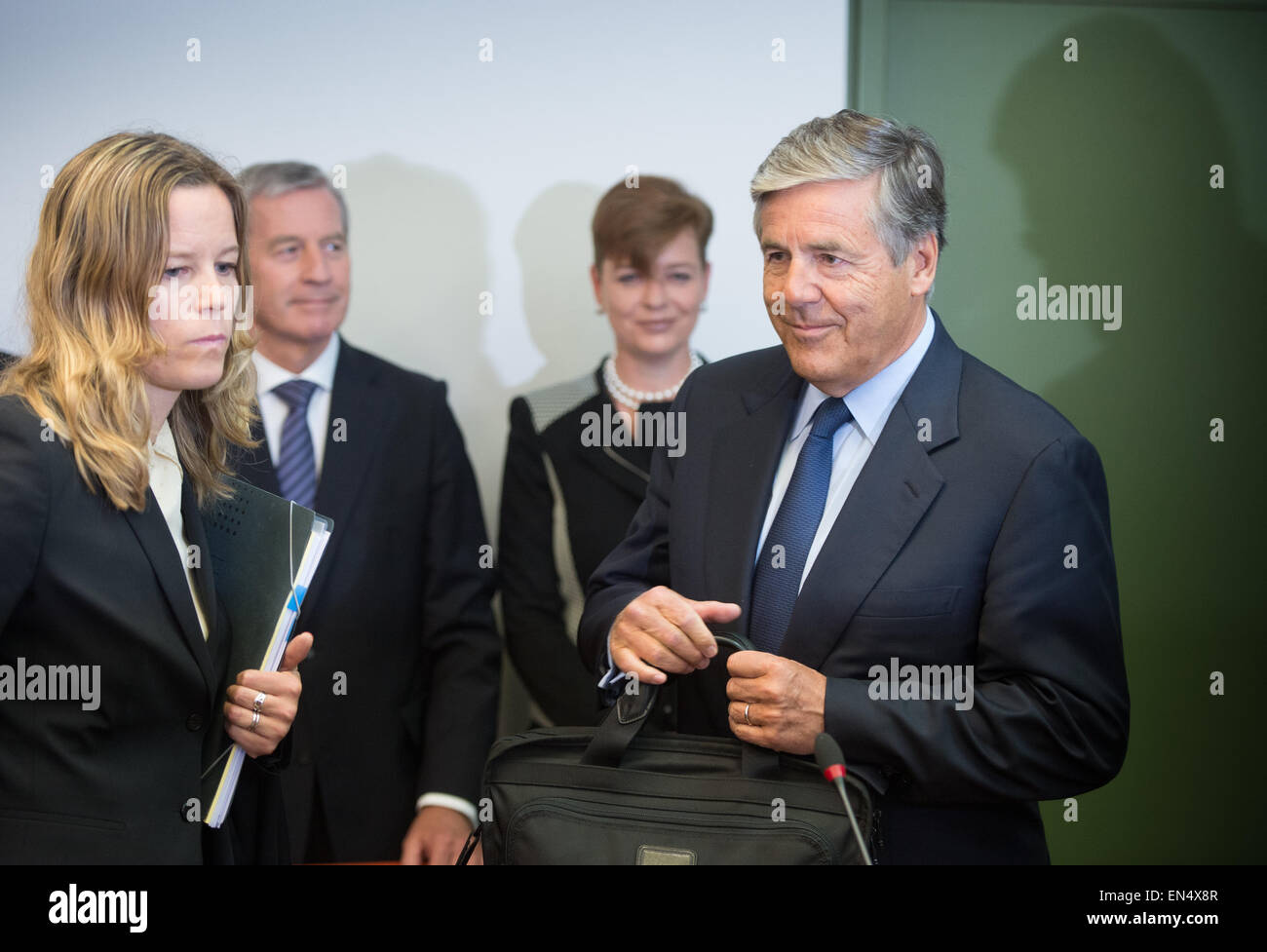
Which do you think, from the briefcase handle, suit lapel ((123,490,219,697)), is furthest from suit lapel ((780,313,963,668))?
suit lapel ((123,490,219,697))

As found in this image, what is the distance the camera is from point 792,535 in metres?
2.06

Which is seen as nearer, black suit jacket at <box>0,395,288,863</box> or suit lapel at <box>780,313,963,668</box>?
black suit jacket at <box>0,395,288,863</box>

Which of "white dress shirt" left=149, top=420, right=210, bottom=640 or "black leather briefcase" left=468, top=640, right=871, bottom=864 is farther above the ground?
"white dress shirt" left=149, top=420, right=210, bottom=640

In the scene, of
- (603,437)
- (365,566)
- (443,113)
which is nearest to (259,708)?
(365,566)

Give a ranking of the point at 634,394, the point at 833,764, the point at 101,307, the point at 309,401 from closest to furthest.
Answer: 1. the point at 833,764
2. the point at 101,307
3. the point at 309,401
4. the point at 634,394

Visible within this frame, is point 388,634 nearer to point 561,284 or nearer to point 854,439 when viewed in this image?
point 561,284

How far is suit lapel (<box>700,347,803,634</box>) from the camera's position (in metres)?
2.09

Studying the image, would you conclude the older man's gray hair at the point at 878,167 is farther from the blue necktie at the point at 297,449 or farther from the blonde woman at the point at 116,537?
the blue necktie at the point at 297,449

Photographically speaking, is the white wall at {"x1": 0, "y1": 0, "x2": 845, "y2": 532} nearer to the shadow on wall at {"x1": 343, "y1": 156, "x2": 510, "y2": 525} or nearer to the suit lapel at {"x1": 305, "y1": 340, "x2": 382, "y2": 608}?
the shadow on wall at {"x1": 343, "y1": 156, "x2": 510, "y2": 525}

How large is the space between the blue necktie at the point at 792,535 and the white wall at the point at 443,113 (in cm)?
163

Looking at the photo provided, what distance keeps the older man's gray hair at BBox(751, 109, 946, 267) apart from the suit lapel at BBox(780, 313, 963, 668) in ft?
0.96

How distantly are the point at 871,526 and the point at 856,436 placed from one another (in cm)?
20

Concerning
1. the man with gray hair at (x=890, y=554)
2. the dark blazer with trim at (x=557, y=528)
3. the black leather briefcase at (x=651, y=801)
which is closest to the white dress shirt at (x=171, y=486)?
the black leather briefcase at (x=651, y=801)
